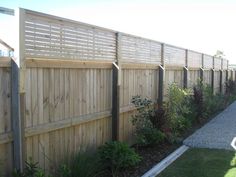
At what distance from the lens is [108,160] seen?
609cm

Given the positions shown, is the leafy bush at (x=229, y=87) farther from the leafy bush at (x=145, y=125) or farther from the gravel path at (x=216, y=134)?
the leafy bush at (x=145, y=125)

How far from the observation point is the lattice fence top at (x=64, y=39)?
4.86 metres

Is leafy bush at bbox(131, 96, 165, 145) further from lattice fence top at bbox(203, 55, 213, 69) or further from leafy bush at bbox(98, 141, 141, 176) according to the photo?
lattice fence top at bbox(203, 55, 213, 69)

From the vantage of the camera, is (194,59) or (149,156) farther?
(194,59)

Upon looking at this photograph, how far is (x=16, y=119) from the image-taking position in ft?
14.8

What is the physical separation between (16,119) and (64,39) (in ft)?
5.33

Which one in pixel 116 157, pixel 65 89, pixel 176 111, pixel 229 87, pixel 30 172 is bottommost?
pixel 116 157

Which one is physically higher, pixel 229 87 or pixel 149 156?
pixel 229 87

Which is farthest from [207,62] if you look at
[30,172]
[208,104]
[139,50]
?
[30,172]

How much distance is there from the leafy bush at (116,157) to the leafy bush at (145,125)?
144cm

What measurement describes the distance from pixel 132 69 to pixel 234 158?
277 cm

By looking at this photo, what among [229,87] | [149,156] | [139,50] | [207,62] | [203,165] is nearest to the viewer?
[203,165]

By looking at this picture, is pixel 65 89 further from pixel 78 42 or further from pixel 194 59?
pixel 194 59

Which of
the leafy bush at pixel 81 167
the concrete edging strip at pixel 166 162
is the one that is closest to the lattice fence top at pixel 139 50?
the concrete edging strip at pixel 166 162
